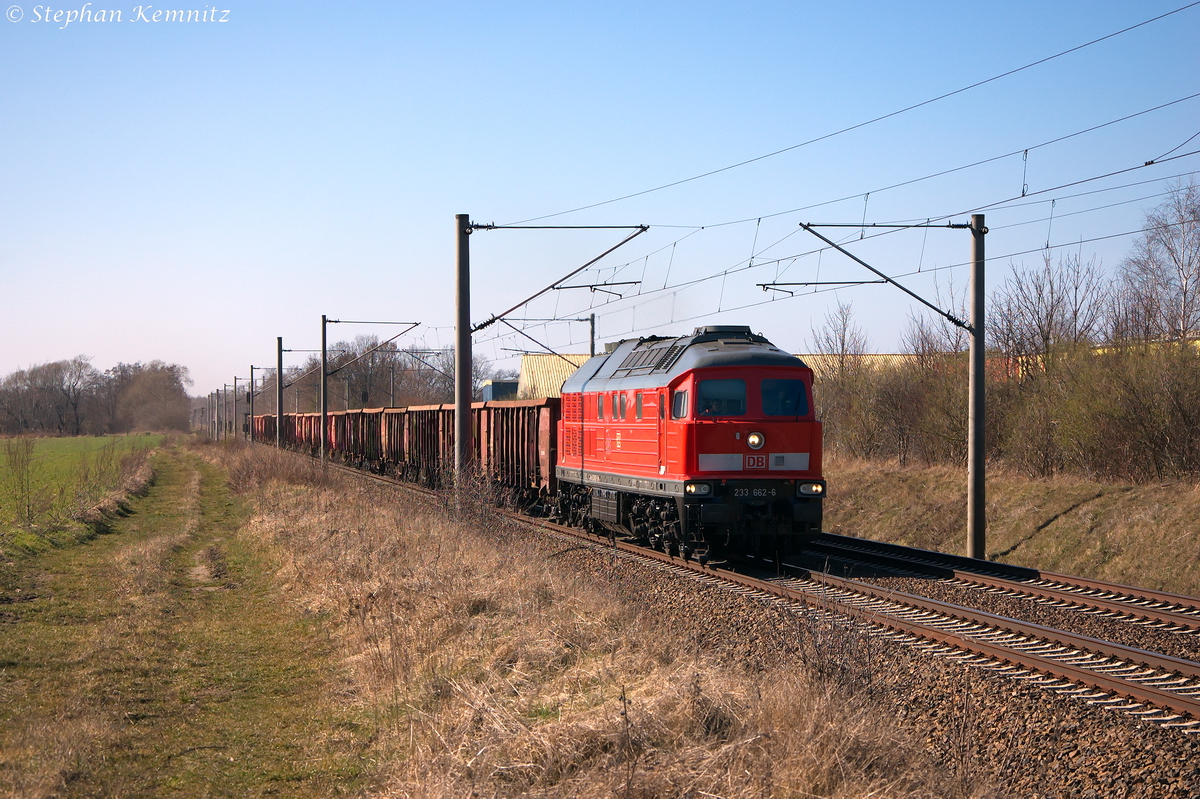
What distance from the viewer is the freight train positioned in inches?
568

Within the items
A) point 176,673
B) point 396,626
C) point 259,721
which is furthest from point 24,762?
point 396,626

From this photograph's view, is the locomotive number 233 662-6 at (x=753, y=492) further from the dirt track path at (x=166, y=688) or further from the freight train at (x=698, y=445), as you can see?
the dirt track path at (x=166, y=688)

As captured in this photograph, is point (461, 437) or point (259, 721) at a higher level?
point (461, 437)

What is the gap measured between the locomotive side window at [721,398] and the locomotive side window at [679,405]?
236 millimetres

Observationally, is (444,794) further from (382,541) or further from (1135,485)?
(1135,485)

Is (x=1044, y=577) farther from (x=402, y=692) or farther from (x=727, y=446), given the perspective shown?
(x=402, y=692)

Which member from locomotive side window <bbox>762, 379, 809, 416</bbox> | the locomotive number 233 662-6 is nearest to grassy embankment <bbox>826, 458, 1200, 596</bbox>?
locomotive side window <bbox>762, 379, 809, 416</bbox>

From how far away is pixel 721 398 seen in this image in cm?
1460

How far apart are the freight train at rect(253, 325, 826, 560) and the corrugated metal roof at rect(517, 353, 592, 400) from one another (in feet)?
158

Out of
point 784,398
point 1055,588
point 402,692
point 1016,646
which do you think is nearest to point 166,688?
point 402,692

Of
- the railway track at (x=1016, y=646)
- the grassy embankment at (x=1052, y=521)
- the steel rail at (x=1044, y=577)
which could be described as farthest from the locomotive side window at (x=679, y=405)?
the grassy embankment at (x=1052, y=521)

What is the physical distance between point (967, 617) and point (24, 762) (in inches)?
355

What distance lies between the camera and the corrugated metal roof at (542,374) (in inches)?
2721

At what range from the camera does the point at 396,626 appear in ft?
32.9
